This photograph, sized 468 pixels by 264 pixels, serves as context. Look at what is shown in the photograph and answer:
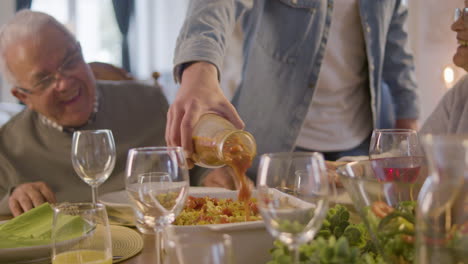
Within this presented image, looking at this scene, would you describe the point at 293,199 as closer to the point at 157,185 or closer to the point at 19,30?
the point at 157,185

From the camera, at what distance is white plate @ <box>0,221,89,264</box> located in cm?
85

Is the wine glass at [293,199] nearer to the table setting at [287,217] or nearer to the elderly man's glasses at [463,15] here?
the table setting at [287,217]

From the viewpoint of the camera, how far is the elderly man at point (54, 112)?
1856 millimetres

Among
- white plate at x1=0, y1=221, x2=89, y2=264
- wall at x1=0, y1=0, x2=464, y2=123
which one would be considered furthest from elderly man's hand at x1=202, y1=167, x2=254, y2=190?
wall at x1=0, y1=0, x2=464, y2=123

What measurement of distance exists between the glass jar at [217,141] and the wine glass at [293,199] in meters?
0.31


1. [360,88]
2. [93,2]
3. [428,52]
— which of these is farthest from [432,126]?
[93,2]

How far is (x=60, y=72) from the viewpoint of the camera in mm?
1916

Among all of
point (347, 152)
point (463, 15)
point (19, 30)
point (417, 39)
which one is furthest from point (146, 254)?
point (417, 39)

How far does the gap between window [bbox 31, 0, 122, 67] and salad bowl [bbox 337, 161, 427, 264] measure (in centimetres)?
445

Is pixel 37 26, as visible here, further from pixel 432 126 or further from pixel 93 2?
pixel 93 2

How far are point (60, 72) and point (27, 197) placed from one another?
0.58 meters

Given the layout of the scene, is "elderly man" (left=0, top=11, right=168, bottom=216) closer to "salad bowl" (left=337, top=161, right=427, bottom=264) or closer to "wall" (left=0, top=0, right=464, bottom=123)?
"salad bowl" (left=337, top=161, right=427, bottom=264)

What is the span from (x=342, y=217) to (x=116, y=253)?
1.50ft

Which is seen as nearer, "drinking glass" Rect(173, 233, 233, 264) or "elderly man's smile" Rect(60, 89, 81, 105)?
"drinking glass" Rect(173, 233, 233, 264)
